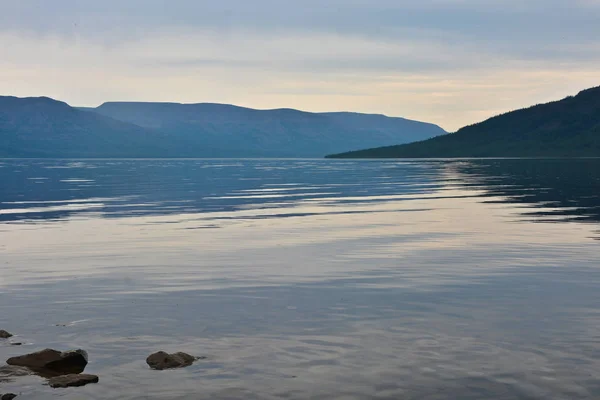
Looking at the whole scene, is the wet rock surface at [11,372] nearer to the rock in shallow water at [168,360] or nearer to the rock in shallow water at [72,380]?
the rock in shallow water at [72,380]

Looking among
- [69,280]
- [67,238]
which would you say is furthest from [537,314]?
[67,238]

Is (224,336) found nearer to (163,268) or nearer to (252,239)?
(163,268)

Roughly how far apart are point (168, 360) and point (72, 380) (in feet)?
5.80

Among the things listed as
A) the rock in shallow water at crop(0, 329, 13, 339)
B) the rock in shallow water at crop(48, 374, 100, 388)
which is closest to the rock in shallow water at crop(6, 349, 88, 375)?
the rock in shallow water at crop(48, 374, 100, 388)

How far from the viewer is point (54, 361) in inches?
582

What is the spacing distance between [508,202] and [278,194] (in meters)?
20.0

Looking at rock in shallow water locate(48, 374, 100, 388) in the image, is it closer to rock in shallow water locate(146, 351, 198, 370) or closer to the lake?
the lake

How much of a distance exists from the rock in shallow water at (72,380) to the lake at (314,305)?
Answer: 0.22m

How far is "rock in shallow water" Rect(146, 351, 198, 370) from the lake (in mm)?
173

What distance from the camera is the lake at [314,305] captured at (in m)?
14.0

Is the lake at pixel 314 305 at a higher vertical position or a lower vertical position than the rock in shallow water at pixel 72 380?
lower

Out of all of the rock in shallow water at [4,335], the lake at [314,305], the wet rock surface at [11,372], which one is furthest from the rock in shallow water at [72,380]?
the rock in shallow water at [4,335]

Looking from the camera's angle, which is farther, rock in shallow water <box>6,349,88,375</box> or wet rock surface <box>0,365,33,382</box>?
rock in shallow water <box>6,349,88,375</box>

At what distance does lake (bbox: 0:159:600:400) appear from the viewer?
46.0 ft
